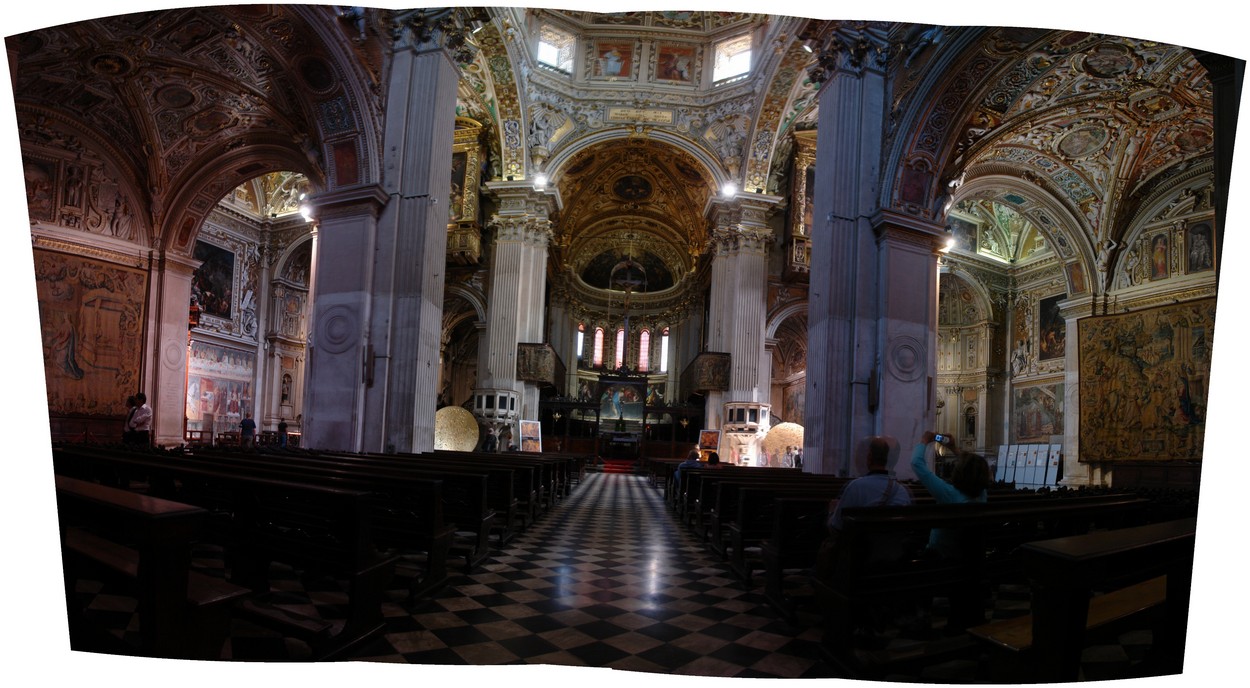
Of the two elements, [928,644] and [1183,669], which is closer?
[1183,669]

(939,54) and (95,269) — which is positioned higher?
(939,54)

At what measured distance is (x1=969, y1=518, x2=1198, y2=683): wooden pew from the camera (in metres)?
2.36

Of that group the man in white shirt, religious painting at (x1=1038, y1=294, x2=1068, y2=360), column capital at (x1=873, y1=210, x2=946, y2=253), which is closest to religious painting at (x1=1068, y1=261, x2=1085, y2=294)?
religious painting at (x1=1038, y1=294, x2=1068, y2=360)

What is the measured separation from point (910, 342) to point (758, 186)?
14217 mm

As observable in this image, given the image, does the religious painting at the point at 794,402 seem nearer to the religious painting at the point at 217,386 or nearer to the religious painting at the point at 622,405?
the religious painting at the point at 622,405

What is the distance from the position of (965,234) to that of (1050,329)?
180 inches

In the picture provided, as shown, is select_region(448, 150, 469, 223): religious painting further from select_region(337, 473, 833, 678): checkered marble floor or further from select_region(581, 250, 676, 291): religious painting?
select_region(337, 473, 833, 678): checkered marble floor

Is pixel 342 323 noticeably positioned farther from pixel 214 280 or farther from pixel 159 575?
pixel 214 280

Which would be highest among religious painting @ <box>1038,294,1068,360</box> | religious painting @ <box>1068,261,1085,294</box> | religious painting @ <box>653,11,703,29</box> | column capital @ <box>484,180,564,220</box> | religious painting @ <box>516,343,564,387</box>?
religious painting @ <box>653,11,703,29</box>

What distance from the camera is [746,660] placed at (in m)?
3.40

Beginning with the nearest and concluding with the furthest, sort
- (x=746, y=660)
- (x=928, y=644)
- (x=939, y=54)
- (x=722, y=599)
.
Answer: (x=928, y=644) < (x=746, y=660) < (x=722, y=599) < (x=939, y=54)

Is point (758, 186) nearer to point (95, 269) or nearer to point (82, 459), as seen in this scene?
point (95, 269)

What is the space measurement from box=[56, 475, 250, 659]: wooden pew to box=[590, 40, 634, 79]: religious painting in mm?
21432

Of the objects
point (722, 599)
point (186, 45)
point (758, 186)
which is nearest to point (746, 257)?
point (758, 186)
